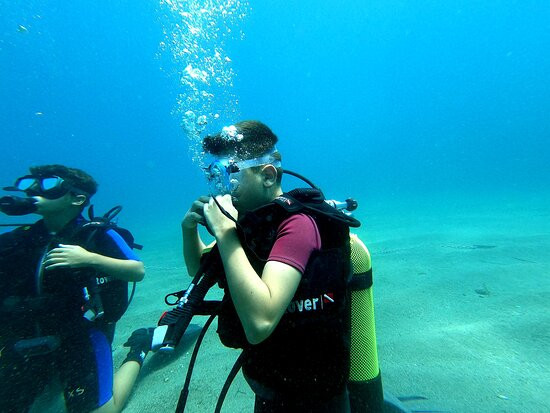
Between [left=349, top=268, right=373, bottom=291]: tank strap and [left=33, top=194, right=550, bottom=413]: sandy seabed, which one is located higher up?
[left=349, top=268, right=373, bottom=291]: tank strap

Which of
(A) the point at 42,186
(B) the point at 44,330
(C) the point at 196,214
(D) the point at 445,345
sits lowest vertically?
(D) the point at 445,345

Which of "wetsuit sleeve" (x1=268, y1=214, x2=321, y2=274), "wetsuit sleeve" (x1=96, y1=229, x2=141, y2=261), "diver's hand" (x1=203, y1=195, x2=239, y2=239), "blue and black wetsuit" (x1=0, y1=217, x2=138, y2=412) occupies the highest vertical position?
"diver's hand" (x1=203, y1=195, x2=239, y2=239)

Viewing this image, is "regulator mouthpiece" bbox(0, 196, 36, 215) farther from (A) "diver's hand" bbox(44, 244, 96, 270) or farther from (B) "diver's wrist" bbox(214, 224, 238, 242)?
(B) "diver's wrist" bbox(214, 224, 238, 242)

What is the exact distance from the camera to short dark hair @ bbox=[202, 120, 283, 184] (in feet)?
6.26

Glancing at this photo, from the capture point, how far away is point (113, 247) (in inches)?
143

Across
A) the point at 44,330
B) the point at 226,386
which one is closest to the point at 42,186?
the point at 44,330

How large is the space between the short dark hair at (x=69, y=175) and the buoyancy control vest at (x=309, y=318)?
2.97 metres

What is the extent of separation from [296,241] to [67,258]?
108 inches

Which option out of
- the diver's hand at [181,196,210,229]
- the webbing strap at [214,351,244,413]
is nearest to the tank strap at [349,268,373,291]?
the webbing strap at [214,351,244,413]

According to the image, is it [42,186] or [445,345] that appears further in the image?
[445,345]

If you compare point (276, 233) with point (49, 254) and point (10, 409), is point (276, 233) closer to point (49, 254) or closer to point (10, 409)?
point (49, 254)

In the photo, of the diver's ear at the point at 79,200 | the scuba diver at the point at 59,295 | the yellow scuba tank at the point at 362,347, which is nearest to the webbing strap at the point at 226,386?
the yellow scuba tank at the point at 362,347

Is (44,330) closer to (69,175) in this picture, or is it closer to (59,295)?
(59,295)

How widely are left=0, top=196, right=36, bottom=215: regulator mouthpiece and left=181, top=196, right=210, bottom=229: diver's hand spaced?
2.40m
